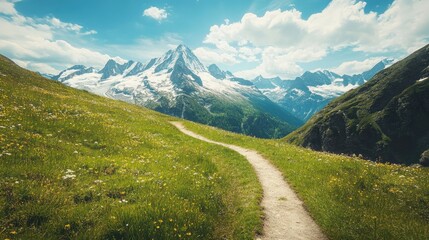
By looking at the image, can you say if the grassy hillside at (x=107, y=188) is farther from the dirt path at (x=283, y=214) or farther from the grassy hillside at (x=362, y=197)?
the grassy hillside at (x=362, y=197)

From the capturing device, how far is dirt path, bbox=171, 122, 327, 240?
1162 cm

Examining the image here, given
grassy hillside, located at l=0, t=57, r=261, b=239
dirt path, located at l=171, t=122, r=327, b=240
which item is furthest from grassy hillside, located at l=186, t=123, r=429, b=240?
grassy hillside, located at l=0, t=57, r=261, b=239

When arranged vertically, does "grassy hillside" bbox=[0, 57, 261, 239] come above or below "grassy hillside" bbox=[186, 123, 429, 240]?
below

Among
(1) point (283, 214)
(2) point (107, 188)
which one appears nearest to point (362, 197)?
(1) point (283, 214)

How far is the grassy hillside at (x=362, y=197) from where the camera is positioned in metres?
11.2

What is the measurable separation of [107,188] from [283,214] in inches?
309

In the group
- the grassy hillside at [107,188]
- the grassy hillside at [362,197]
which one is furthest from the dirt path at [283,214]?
the grassy hillside at [107,188]

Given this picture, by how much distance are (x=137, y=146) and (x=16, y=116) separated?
8.04 metres

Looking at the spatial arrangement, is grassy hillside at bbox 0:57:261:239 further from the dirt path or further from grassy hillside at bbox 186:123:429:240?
grassy hillside at bbox 186:123:429:240

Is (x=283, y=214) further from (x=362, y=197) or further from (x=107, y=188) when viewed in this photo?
(x=107, y=188)

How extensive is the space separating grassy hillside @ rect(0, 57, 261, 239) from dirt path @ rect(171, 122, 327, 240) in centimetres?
58

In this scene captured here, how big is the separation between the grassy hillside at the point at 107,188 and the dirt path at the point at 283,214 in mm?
582

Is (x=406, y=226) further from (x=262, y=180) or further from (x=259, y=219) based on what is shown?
(x=262, y=180)

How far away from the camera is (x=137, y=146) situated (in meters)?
20.8
